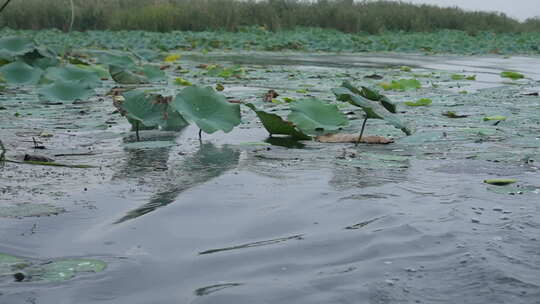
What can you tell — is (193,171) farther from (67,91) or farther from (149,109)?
(67,91)

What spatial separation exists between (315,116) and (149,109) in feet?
2.18

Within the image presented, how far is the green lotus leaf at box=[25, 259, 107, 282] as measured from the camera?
1010mm

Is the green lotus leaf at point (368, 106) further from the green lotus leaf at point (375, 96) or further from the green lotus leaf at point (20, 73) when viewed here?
the green lotus leaf at point (20, 73)

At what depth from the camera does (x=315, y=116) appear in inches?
100

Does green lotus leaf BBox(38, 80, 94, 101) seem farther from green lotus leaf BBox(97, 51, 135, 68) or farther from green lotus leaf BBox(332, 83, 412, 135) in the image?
green lotus leaf BBox(332, 83, 412, 135)

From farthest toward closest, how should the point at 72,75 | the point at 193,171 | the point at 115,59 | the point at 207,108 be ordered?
the point at 115,59
the point at 72,75
the point at 207,108
the point at 193,171

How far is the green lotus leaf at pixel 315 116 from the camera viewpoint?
2.46 m

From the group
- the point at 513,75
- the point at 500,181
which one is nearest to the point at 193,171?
the point at 500,181

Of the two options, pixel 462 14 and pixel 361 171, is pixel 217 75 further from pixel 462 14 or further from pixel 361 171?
pixel 462 14

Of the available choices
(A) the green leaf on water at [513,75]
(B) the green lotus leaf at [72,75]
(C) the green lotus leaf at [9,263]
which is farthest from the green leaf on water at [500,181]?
(A) the green leaf on water at [513,75]

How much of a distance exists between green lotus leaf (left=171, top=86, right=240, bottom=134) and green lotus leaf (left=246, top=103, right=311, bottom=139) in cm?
11

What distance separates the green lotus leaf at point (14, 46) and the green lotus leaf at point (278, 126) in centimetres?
217

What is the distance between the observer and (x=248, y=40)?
12273 millimetres

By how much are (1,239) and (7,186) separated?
0.44 metres
